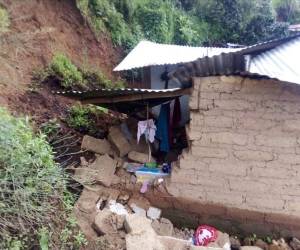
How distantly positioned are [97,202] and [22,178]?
1.58m

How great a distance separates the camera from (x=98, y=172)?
548 centimetres

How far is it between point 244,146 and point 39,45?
521cm

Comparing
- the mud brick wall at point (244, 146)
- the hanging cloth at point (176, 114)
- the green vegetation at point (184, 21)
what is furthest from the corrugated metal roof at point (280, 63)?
the green vegetation at point (184, 21)

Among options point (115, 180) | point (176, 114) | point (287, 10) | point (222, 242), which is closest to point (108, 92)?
point (115, 180)

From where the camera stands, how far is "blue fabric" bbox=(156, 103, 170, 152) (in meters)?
6.19

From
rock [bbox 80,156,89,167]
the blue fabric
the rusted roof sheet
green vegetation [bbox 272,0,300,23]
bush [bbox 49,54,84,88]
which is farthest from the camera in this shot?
green vegetation [bbox 272,0,300,23]

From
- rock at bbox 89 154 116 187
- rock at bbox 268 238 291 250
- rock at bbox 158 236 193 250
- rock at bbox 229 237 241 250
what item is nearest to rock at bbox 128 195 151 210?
rock at bbox 89 154 116 187

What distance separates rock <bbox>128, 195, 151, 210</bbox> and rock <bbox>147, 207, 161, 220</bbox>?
68 mm

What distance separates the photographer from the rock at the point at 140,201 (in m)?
5.47

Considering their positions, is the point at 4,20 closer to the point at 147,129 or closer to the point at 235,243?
the point at 147,129

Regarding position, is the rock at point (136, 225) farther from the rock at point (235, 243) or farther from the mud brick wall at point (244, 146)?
the rock at point (235, 243)

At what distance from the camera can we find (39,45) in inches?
321

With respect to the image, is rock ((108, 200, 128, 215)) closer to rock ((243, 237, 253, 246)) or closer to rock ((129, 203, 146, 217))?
rock ((129, 203, 146, 217))

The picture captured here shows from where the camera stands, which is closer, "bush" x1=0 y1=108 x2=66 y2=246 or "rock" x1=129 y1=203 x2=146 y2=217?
"bush" x1=0 y1=108 x2=66 y2=246
